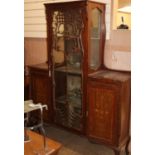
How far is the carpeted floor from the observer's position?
300 cm

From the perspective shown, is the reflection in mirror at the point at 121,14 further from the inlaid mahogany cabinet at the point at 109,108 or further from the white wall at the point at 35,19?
the white wall at the point at 35,19

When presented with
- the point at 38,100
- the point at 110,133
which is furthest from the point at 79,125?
the point at 38,100

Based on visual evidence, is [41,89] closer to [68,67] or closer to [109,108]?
[68,67]

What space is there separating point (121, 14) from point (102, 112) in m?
1.40

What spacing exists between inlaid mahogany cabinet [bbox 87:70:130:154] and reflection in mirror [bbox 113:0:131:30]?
0.68 meters

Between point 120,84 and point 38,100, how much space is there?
1595 millimetres

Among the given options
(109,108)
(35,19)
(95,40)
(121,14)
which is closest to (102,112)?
(109,108)

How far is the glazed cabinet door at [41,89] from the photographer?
142 inches

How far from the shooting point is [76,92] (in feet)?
11.0

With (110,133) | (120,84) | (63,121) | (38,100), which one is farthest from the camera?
(38,100)

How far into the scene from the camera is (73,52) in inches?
128
